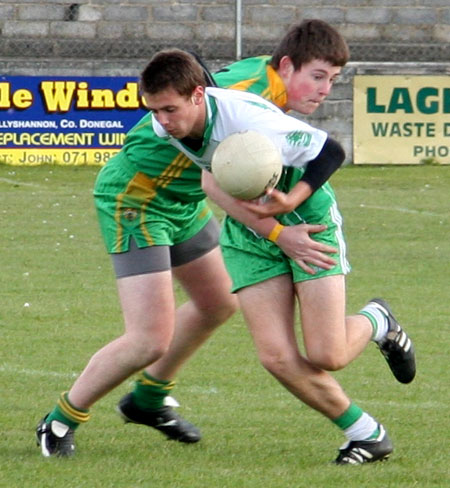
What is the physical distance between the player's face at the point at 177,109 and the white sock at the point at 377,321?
1.22m

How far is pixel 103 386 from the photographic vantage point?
5.47 meters

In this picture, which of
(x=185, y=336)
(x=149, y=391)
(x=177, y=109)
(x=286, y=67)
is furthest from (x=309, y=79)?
(x=149, y=391)

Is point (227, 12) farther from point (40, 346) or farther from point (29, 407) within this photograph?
point (29, 407)

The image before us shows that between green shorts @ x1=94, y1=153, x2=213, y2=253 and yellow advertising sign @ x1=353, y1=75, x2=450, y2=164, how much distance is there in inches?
515

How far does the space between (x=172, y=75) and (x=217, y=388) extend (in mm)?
2285

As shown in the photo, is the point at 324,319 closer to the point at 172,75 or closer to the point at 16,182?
the point at 172,75

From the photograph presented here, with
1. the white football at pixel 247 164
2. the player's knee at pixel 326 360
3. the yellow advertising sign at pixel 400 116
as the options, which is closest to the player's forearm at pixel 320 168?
the white football at pixel 247 164

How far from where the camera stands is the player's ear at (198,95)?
498 cm

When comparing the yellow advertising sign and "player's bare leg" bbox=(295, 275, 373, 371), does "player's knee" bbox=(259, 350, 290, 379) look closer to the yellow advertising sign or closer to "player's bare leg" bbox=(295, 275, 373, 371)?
"player's bare leg" bbox=(295, 275, 373, 371)

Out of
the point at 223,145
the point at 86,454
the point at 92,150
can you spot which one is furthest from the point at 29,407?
the point at 92,150

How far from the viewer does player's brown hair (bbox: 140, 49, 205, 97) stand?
16.3 ft

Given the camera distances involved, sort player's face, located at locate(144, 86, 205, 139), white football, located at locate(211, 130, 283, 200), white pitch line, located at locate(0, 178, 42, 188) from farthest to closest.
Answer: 1. white pitch line, located at locate(0, 178, 42, 188)
2. player's face, located at locate(144, 86, 205, 139)
3. white football, located at locate(211, 130, 283, 200)

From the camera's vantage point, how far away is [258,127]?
197 inches

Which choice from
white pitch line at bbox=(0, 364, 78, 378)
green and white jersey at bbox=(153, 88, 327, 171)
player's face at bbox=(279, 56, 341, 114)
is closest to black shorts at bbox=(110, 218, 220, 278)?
green and white jersey at bbox=(153, 88, 327, 171)
